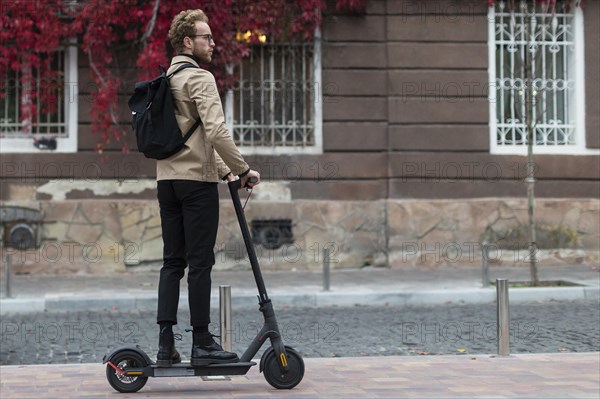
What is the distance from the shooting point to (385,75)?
14.9 metres

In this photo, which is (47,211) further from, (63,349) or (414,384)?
(414,384)

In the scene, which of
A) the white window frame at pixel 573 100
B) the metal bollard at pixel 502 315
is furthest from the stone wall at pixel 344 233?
the metal bollard at pixel 502 315

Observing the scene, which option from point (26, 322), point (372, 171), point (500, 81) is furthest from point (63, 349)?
point (500, 81)

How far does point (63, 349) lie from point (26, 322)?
7.08 ft

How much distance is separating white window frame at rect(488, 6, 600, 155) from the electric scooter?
978 centimetres

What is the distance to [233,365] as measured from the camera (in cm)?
559

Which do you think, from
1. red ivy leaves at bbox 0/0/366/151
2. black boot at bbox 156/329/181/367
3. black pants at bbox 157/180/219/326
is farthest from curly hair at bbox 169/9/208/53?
red ivy leaves at bbox 0/0/366/151

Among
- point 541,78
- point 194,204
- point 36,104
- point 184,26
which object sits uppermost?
point 541,78

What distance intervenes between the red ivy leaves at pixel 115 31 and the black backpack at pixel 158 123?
833 cm

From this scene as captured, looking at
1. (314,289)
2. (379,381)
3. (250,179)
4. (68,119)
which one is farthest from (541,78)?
(250,179)

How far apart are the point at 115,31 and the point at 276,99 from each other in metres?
2.54

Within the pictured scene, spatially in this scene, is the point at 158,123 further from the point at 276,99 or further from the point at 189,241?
the point at 276,99

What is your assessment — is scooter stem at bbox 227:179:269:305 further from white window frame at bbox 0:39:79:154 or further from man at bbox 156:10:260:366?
white window frame at bbox 0:39:79:154

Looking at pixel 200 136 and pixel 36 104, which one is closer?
pixel 200 136
